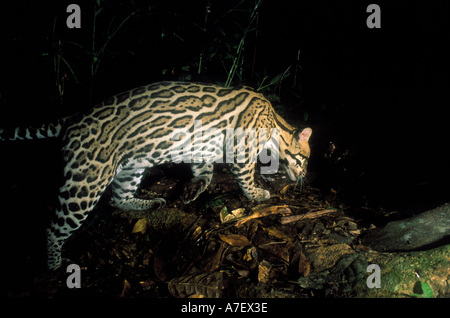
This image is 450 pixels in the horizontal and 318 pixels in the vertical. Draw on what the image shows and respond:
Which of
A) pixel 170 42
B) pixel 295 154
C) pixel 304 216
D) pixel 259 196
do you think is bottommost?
pixel 304 216

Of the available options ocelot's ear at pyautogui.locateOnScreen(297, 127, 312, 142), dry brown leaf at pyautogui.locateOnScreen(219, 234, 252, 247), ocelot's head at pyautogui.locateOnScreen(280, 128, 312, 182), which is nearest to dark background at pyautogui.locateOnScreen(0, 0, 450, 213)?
ocelot's head at pyautogui.locateOnScreen(280, 128, 312, 182)

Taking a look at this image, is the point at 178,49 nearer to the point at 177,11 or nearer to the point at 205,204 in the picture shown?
the point at 177,11

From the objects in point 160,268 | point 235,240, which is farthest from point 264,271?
point 160,268

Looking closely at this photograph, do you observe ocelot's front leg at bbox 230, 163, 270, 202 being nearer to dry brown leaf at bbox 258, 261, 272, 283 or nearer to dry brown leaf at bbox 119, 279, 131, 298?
dry brown leaf at bbox 258, 261, 272, 283

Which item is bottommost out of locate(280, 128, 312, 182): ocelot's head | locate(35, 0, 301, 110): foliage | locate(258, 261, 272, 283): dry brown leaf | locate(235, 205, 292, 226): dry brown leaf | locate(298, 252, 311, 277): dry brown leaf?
locate(258, 261, 272, 283): dry brown leaf

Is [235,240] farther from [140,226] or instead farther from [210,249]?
[140,226]

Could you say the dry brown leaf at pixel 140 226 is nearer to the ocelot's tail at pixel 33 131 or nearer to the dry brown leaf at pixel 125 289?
the dry brown leaf at pixel 125 289

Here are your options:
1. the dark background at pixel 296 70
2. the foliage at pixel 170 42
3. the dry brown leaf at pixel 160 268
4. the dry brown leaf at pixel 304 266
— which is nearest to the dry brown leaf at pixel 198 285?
the dry brown leaf at pixel 160 268
